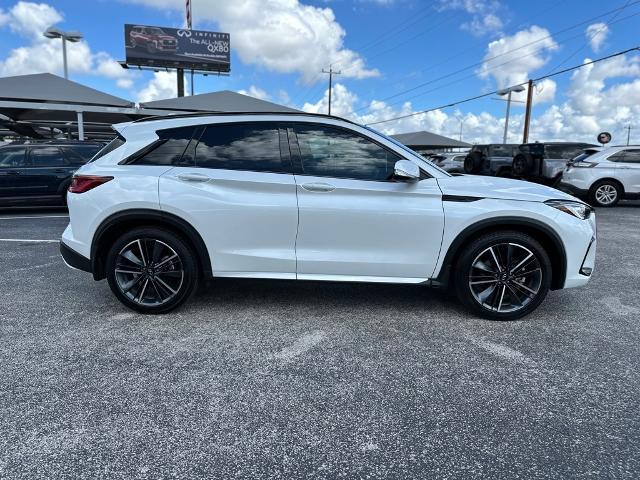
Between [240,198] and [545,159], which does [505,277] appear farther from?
[545,159]

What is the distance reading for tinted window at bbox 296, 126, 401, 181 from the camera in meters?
3.72

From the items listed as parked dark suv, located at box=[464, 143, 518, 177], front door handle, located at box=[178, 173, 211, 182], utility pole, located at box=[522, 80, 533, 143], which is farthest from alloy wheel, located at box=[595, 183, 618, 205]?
utility pole, located at box=[522, 80, 533, 143]

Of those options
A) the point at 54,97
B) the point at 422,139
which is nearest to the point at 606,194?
the point at 54,97

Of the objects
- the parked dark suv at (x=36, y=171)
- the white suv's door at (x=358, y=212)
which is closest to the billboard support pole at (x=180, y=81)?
the parked dark suv at (x=36, y=171)

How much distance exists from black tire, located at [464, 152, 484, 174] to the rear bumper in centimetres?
Result: 1599

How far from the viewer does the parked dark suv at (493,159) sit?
16031 mm

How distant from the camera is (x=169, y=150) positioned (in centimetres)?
379

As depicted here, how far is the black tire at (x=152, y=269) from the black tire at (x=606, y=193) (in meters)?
11.8

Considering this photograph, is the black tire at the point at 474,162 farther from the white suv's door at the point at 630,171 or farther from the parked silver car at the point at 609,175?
the white suv's door at the point at 630,171

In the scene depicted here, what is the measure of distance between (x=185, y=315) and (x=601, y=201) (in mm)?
12110

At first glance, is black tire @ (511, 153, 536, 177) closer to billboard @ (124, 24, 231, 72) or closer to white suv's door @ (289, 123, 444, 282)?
white suv's door @ (289, 123, 444, 282)

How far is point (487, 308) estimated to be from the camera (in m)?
3.79

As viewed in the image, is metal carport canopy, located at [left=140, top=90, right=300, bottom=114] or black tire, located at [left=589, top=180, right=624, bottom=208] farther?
metal carport canopy, located at [left=140, top=90, right=300, bottom=114]

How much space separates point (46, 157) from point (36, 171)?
37cm
